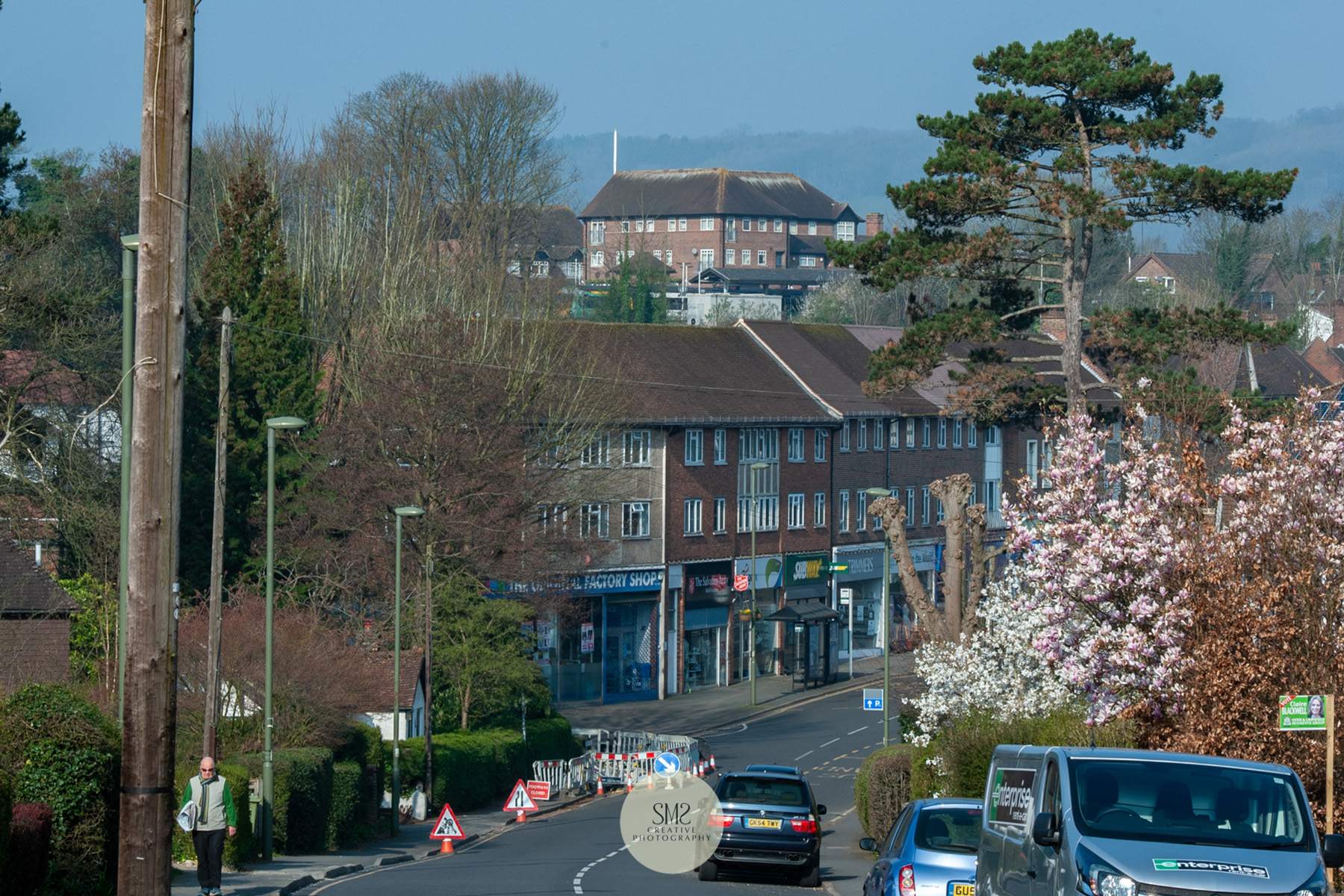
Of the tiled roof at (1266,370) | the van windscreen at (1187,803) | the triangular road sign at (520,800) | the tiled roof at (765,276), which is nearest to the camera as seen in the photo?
the van windscreen at (1187,803)

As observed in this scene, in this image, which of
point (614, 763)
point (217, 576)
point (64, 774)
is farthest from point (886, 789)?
point (64, 774)

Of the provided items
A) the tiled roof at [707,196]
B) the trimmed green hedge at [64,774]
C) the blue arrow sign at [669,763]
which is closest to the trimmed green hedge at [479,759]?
the blue arrow sign at [669,763]

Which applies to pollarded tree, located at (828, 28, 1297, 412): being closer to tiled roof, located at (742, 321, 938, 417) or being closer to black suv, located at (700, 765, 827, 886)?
black suv, located at (700, 765, 827, 886)

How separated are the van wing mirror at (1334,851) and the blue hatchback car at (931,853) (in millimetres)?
4012

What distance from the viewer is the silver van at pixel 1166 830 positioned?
927 centimetres

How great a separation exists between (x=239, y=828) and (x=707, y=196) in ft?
427

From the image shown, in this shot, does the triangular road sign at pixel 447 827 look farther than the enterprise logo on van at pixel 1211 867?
Yes

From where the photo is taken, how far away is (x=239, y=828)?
22.3 m

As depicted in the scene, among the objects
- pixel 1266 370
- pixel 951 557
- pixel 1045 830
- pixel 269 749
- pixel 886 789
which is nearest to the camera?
pixel 1045 830

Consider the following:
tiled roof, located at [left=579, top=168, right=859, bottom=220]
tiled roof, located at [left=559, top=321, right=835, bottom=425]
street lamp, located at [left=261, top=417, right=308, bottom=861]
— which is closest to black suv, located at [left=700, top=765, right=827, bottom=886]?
street lamp, located at [left=261, top=417, right=308, bottom=861]

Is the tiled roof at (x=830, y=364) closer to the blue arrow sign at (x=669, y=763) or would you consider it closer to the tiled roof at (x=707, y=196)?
the blue arrow sign at (x=669, y=763)

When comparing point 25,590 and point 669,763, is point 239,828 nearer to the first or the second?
point 669,763

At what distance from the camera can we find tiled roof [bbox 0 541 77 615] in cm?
3356

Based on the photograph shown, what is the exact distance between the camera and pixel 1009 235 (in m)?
34.2
